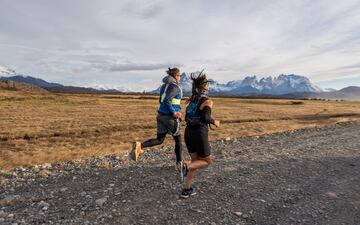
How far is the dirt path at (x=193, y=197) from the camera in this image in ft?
23.6

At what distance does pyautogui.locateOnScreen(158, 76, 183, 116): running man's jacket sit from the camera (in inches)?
363

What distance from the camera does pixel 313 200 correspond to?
8398 millimetres

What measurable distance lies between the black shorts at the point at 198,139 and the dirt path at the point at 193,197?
3.95ft

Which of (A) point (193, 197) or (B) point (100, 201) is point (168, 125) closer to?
(A) point (193, 197)

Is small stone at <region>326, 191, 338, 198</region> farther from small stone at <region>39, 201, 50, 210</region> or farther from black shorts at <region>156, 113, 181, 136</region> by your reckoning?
small stone at <region>39, 201, 50, 210</region>

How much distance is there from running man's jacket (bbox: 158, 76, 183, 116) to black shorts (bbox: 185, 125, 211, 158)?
158 centimetres

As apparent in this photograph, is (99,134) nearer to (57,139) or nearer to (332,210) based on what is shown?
(57,139)

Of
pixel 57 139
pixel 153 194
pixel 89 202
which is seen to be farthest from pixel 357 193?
pixel 57 139

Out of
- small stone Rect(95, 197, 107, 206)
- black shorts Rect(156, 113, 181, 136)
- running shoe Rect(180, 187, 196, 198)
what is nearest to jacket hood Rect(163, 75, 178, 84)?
black shorts Rect(156, 113, 181, 136)

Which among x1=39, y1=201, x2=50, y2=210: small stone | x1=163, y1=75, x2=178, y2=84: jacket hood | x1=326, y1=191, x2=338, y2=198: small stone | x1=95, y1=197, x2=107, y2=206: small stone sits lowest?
x1=39, y1=201, x2=50, y2=210: small stone

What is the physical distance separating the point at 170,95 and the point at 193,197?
2.81 meters

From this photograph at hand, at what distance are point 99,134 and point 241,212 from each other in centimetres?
1938

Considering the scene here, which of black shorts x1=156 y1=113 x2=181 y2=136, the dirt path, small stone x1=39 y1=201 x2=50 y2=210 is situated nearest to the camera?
the dirt path

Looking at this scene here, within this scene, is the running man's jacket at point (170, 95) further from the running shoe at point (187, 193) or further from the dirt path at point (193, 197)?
the running shoe at point (187, 193)
